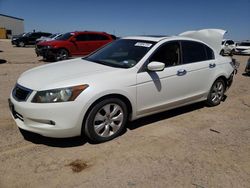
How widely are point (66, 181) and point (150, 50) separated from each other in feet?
8.24

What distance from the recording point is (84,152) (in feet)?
12.5

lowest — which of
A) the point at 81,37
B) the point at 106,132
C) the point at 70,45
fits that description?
the point at 106,132

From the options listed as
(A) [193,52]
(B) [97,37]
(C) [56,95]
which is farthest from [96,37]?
(C) [56,95]

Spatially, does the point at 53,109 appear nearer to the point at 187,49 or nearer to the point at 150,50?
the point at 150,50

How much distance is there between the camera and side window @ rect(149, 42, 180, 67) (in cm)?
468

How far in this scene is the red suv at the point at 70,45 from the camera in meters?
14.3

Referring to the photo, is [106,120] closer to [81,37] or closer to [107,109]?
[107,109]

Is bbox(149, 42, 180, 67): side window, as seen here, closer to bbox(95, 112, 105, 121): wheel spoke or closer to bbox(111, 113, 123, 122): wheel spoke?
bbox(111, 113, 123, 122): wheel spoke

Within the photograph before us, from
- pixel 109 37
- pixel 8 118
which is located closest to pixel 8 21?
pixel 109 37

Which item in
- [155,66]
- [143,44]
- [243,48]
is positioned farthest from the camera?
[243,48]

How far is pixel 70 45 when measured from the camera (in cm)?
1466

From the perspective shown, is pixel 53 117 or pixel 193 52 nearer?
pixel 53 117

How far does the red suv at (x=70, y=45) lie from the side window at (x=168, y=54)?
33.9 ft

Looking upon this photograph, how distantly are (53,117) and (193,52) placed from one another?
10.1ft
